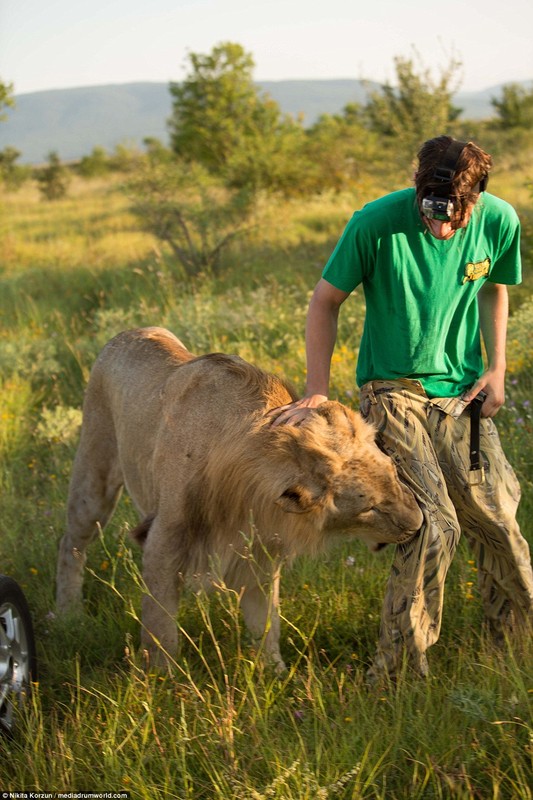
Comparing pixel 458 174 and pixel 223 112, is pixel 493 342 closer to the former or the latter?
pixel 458 174

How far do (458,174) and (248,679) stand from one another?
82.9 inches

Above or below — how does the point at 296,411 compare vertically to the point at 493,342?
below

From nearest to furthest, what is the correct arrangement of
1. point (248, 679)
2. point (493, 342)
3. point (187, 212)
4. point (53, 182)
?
point (248, 679) < point (493, 342) < point (187, 212) < point (53, 182)

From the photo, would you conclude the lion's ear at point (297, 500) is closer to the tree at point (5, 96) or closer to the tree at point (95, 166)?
the tree at point (5, 96)

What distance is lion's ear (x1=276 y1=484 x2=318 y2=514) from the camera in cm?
321

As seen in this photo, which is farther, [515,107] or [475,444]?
[515,107]

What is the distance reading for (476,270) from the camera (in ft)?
11.9

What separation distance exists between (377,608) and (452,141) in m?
2.33

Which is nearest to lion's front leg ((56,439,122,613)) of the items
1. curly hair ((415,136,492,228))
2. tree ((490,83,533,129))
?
curly hair ((415,136,492,228))

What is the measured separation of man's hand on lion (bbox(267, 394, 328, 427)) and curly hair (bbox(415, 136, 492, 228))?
2.98 ft

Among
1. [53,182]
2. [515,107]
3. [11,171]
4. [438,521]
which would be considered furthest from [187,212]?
[515,107]

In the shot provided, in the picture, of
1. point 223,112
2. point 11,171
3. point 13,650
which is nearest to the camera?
point 13,650

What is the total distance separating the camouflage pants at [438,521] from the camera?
3426 millimetres

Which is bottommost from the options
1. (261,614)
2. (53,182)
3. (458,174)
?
(261,614)
